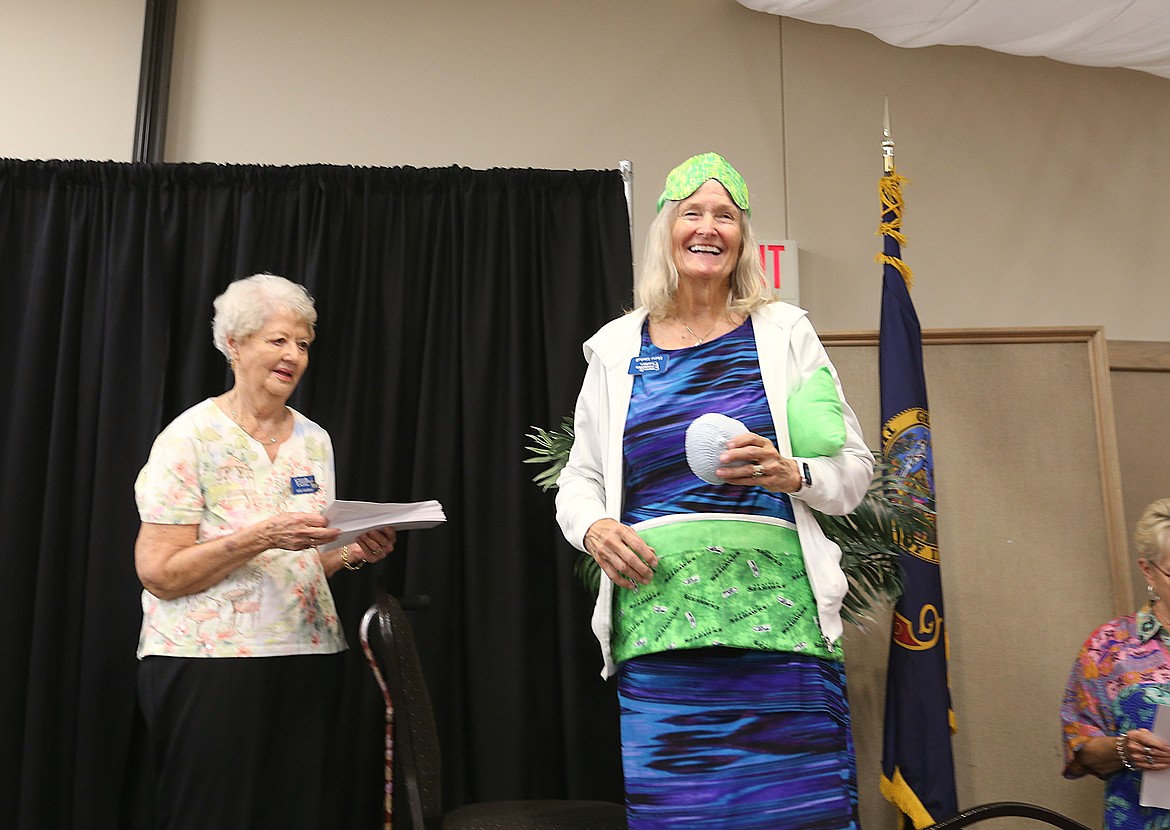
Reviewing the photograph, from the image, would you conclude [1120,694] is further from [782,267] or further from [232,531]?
[232,531]

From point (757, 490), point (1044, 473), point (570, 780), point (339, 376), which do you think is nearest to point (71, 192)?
point (339, 376)

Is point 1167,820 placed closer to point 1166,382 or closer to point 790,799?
point 790,799

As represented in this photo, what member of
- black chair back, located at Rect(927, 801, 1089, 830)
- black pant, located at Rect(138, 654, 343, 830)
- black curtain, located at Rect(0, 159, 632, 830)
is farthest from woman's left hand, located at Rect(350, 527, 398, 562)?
black chair back, located at Rect(927, 801, 1089, 830)

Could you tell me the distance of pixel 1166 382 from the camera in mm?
3561

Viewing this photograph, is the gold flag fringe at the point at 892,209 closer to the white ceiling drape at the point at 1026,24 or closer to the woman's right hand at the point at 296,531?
the white ceiling drape at the point at 1026,24

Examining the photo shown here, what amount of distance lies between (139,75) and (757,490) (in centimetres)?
290

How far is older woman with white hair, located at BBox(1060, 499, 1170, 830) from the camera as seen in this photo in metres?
2.41

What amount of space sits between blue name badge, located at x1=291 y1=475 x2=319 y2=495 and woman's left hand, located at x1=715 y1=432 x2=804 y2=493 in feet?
3.98

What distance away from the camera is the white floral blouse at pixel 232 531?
2.21 metres

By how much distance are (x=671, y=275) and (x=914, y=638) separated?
1340 mm

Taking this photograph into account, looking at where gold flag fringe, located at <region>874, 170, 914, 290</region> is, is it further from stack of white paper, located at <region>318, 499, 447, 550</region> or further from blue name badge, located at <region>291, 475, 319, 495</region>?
blue name badge, located at <region>291, 475, 319, 495</region>

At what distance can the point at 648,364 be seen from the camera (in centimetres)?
179

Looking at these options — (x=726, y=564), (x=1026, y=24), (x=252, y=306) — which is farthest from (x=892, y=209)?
(x=252, y=306)

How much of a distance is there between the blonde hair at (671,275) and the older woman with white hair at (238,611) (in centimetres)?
90
